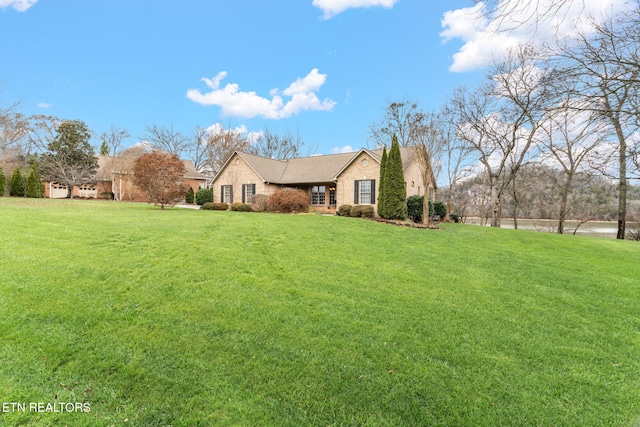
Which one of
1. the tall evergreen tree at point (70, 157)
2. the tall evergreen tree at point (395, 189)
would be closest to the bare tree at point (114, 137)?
the tall evergreen tree at point (70, 157)

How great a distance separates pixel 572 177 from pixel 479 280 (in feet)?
72.6

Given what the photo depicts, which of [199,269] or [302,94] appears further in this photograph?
[302,94]

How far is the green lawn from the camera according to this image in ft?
8.05

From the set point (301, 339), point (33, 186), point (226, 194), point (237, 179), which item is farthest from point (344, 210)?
point (33, 186)

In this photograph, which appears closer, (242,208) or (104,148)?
(242,208)

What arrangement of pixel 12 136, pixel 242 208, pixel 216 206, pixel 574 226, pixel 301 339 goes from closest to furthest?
pixel 301 339 → pixel 242 208 → pixel 216 206 → pixel 12 136 → pixel 574 226

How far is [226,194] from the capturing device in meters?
24.5

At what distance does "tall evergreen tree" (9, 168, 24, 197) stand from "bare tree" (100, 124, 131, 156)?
42.3ft

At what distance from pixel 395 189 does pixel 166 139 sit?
36350 millimetres

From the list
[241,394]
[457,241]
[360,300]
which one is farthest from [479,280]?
[241,394]

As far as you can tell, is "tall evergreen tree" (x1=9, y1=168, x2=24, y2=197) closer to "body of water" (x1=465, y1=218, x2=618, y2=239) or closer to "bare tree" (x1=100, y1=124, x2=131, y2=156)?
"bare tree" (x1=100, y1=124, x2=131, y2=156)

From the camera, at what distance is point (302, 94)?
93.9 feet

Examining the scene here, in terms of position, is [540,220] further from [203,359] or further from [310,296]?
[203,359]

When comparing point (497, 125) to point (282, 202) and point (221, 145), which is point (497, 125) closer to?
point (282, 202)
